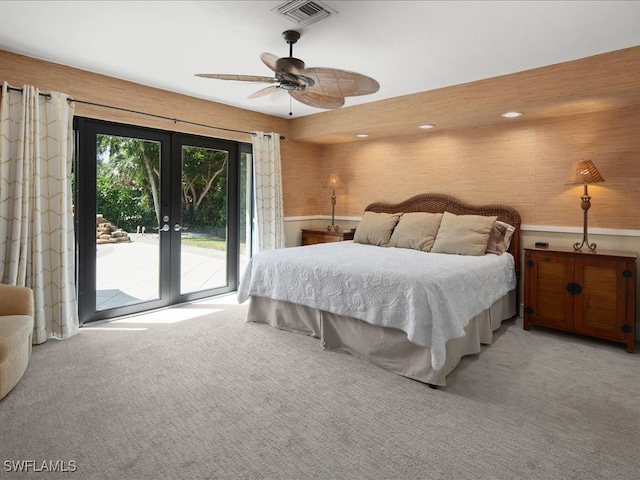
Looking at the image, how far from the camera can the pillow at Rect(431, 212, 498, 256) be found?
12.7 ft

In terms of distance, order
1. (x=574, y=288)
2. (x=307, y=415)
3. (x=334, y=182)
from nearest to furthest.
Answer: (x=307, y=415), (x=574, y=288), (x=334, y=182)

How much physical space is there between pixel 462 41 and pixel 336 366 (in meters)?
2.70

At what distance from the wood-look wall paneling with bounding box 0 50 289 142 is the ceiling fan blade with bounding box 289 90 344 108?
6.53ft

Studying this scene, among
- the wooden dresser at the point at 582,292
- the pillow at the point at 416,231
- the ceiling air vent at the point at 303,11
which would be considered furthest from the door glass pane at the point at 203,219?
the wooden dresser at the point at 582,292

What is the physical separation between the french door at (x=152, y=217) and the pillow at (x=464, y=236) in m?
2.72

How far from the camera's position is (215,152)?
4.99 metres

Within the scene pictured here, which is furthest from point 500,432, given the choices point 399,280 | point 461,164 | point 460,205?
point 461,164

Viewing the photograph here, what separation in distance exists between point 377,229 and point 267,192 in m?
1.66

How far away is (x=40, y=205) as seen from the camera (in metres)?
3.36

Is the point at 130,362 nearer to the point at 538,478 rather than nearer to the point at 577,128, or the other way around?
the point at 538,478

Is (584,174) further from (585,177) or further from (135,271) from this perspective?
(135,271)

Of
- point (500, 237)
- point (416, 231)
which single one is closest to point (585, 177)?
point (500, 237)

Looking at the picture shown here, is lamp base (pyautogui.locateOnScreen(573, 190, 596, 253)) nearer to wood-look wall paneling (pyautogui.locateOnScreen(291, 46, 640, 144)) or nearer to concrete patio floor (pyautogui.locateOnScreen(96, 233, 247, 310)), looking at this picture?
wood-look wall paneling (pyautogui.locateOnScreen(291, 46, 640, 144))

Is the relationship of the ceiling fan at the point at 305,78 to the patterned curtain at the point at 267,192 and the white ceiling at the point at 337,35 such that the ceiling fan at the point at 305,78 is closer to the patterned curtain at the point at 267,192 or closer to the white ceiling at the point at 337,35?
the white ceiling at the point at 337,35
